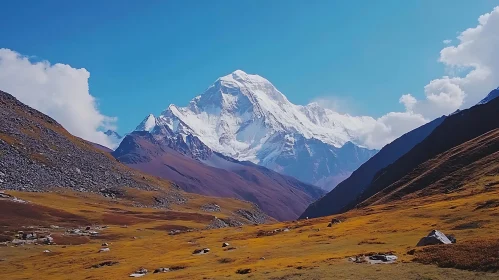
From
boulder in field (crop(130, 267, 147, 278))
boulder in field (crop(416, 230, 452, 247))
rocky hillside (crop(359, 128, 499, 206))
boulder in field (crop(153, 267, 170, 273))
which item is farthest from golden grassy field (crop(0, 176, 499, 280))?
rocky hillside (crop(359, 128, 499, 206))

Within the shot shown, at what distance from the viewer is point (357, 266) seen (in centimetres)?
4384

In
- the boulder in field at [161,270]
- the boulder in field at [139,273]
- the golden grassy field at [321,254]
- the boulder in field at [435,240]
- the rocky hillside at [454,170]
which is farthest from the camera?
the rocky hillside at [454,170]

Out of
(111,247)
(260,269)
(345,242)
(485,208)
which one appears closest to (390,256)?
(260,269)

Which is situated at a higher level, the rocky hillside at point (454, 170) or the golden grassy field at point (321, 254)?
the rocky hillside at point (454, 170)

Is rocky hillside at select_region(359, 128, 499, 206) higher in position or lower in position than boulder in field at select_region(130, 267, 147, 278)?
higher

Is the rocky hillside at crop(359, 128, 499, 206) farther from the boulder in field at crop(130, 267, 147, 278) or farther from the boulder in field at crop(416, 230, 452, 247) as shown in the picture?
the boulder in field at crop(130, 267, 147, 278)

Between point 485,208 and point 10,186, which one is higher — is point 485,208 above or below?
below

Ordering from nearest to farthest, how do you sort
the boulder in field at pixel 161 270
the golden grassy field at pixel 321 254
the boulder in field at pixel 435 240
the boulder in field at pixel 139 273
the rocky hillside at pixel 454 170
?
the golden grassy field at pixel 321 254
the boulder in field at pixel 435 240
the boulder in field at pixel 139 273
the boulder in field at pixel 161 270
the rocky hillside at pixel 454 170

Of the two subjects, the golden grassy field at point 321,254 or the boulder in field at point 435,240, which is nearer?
the golden grassy field at point 321,254

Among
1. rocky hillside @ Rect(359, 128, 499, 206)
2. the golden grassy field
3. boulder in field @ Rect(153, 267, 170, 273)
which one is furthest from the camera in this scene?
rocky hillside @ Rect(359, 128, 499, 206)

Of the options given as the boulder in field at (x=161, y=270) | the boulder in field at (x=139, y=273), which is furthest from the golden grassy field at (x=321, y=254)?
the boulder in field at (x=161, y=270)

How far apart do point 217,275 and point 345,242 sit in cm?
2519

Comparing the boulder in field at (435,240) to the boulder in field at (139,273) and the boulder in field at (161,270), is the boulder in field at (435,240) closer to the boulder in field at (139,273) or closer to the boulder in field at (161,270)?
the boulder in field at (161,270)

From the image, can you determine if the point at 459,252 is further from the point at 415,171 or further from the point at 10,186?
the point at 10,186
